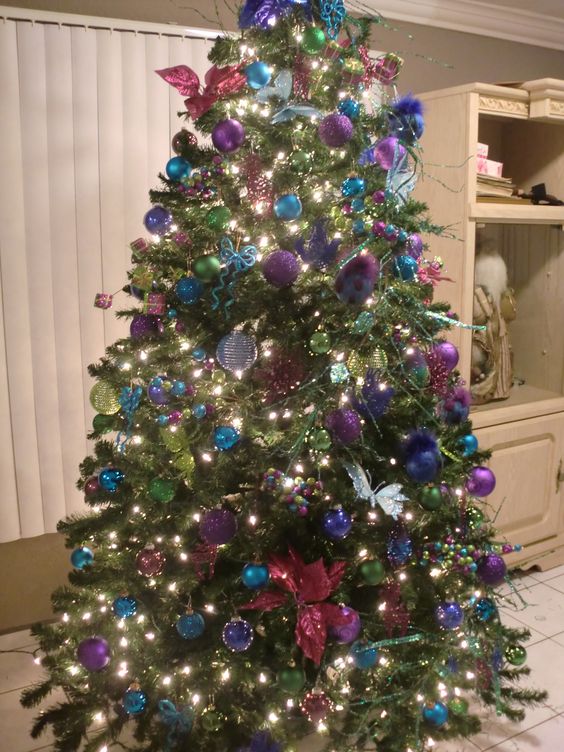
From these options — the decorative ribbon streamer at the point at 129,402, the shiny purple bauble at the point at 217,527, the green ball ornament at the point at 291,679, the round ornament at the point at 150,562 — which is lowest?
the green ball ornament at the point at 291,679

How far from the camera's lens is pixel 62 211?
1968mm

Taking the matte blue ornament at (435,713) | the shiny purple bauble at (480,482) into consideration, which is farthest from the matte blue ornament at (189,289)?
the matte blue ornament at (435,713)

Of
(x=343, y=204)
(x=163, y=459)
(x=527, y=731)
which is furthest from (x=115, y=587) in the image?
(x=527, y=731)

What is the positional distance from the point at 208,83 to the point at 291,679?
4.05 ft

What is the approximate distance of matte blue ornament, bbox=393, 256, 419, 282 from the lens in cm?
137

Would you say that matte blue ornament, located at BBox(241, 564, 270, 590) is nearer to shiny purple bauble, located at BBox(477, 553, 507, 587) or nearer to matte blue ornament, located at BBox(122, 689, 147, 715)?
matte blue ornament, located at BBox(122, 689, 147, 715)

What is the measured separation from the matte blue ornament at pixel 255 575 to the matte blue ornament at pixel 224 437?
0.24 m

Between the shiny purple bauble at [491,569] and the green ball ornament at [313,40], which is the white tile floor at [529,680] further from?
the green ball ornament at [313,40]

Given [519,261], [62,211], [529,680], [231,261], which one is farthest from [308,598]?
[519,261]

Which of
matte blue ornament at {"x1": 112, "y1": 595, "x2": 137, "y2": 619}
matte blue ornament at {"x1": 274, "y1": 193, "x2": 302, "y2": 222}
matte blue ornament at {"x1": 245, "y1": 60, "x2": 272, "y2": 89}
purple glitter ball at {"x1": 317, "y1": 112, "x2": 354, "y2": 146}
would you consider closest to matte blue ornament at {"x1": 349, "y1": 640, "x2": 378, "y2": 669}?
matte blue ornament at {"x1": 112, "y1": 595, "x2": 137, "y2": 619}

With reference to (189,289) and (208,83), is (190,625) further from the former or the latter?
(208,83)

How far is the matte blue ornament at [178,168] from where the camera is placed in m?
1.39

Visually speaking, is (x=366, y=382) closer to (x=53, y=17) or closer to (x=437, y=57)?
(x=53, y=17)

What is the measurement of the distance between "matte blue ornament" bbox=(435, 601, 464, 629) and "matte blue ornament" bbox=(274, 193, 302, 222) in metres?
0.87
